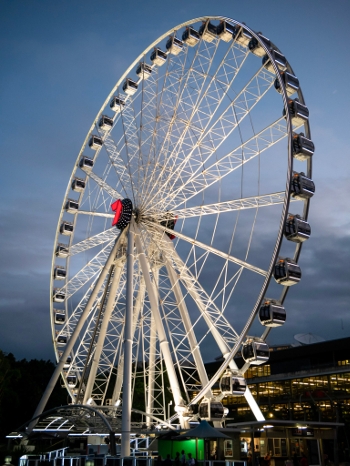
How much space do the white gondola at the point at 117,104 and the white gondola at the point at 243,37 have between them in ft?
33.5

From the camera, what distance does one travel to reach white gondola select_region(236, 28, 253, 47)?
26.2 metres

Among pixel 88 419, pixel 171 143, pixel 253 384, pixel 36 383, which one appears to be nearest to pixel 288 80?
pixel 171 143

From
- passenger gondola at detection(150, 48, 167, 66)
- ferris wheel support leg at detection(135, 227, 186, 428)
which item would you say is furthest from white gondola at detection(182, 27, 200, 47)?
ferris wheel support leg at detection(135, 227, 186, 428)

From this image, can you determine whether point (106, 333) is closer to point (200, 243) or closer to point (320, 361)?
point (200, 243)

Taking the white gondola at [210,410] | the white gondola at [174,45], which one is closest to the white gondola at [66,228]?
the white gondola at [174,45]

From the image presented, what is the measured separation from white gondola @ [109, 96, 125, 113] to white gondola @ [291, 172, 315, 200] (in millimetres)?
15831

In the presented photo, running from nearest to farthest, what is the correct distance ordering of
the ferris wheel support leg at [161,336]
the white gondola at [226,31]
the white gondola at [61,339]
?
the ferris wheel support leg at [161,336] → the white gondola at [226,31] → the white gondola at [61,339]

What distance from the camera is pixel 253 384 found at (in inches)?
2655

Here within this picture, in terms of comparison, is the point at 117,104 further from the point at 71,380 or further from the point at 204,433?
the point at 204,433

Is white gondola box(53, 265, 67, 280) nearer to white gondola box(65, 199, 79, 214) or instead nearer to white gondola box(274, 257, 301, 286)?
white gondola box(65, 199, 79, 214)

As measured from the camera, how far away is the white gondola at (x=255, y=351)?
20453mm

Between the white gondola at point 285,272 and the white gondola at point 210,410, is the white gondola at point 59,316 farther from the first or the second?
the white gondola at point 285,272

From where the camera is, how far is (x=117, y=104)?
33938 millimetres

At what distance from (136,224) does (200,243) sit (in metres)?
4.37
